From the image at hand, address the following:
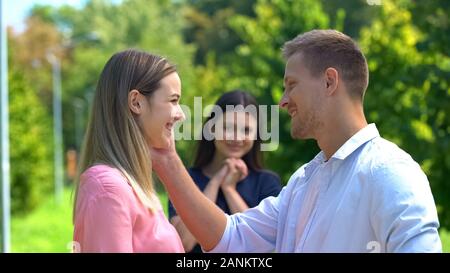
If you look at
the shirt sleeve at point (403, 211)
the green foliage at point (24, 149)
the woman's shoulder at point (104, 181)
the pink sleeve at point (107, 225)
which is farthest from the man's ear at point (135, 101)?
the green foliage at point (24, 149)

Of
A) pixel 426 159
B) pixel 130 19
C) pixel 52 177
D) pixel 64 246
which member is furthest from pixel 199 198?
pixel 130 19

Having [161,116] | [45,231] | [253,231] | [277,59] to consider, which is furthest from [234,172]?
[45,231]

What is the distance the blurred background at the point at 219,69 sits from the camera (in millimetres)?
8367

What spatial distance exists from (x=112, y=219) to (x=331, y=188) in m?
0.64

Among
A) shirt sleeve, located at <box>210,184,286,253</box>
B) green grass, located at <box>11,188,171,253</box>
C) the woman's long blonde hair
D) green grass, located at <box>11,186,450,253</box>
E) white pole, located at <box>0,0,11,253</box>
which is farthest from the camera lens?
green grass, located at <box>11,188,171,253</box>

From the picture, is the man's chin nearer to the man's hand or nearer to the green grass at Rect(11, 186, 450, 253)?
the man's hand

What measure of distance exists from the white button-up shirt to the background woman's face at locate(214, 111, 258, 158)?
187cm

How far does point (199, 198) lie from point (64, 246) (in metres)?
12.9

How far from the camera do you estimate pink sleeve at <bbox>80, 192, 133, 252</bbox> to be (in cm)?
229

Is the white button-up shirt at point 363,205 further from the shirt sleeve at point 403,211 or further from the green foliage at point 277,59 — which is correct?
the green foliage at point 277,59

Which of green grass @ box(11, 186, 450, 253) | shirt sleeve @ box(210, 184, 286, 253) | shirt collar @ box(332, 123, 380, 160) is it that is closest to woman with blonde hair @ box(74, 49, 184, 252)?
shirt sleeve @ box(210, 184, 286, 253)

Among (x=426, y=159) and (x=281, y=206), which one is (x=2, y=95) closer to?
(x=426, y=159)

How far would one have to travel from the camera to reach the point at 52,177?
30328 mm

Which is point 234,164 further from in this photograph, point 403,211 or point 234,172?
point 403,211
